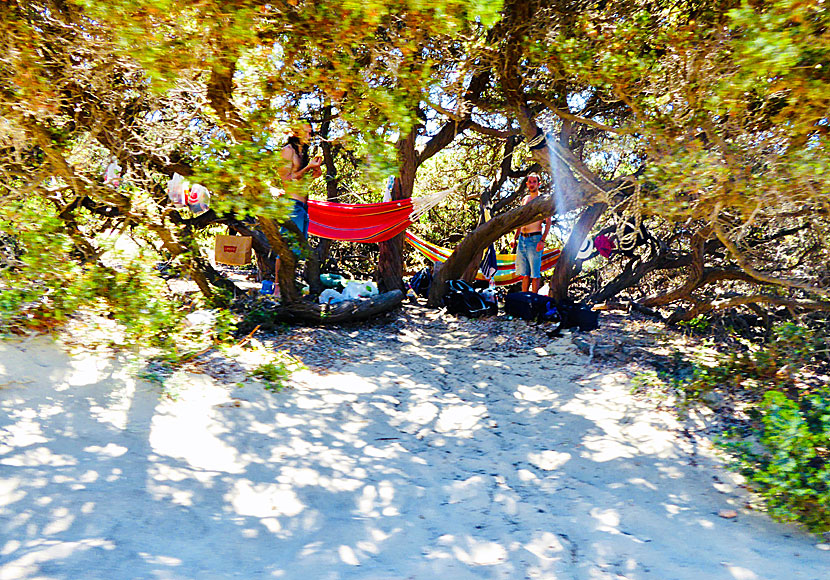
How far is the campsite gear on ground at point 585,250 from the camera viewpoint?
21.2 ft

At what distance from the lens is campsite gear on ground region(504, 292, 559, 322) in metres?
5.82

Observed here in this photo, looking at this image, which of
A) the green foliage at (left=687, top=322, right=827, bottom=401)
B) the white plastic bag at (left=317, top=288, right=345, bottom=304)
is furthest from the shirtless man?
the green foliage at (left=687, top=322, right=827, bottom=401)

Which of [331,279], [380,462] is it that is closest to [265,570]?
[380,462]

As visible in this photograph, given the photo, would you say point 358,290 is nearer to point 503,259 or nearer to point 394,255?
point 394,255

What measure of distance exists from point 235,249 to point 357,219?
1.49m

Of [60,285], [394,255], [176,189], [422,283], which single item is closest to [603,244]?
[422,283]

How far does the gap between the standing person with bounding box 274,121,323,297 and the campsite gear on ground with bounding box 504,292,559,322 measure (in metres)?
2.37

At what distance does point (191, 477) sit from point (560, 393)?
8.60 ft

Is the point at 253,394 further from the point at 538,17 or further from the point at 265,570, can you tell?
the point at 538,17

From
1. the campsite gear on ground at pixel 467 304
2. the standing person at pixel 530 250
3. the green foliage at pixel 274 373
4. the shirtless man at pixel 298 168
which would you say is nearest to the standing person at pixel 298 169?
the shirtless man at pixel 298 168

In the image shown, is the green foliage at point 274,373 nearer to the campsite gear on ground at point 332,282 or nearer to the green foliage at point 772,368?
the campsite gear on ground at point 332,282

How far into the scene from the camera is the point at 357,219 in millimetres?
6586

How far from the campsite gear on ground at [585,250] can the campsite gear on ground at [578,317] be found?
111cm

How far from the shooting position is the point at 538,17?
3.72m
